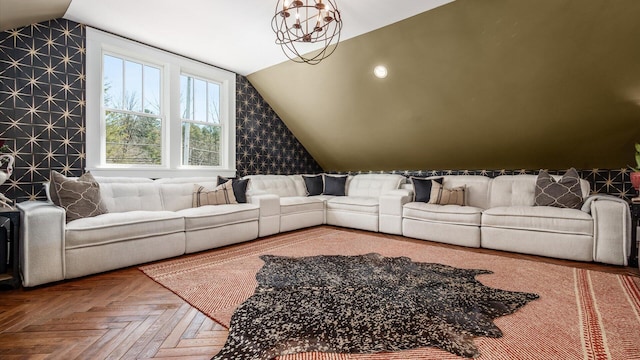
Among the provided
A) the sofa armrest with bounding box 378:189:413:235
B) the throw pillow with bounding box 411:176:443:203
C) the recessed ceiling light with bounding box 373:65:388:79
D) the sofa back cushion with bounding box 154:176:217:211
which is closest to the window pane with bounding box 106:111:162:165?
the sofa back cushion with bounding box 154:176:217:211

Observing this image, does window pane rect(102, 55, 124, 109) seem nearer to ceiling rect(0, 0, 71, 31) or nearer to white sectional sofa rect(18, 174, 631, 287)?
ceiling rect(0, 0, 71, 31)

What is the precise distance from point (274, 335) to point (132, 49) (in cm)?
392

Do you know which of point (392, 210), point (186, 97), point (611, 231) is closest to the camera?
point (611, 231)

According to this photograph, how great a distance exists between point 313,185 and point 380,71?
2229 mm

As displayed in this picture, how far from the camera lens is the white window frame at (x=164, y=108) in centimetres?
349

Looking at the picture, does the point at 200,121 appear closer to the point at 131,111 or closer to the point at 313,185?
the point at 131,111

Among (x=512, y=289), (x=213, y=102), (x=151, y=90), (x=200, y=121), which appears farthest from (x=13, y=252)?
(x=512, y=289)

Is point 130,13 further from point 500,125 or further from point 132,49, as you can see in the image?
point 500,125

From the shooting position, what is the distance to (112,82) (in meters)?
3.77

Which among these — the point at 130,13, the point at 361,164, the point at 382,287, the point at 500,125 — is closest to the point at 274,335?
the point at 382,287

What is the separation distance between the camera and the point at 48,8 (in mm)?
2881

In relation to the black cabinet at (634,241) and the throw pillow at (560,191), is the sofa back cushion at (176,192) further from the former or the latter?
the black cabinet at (634,241)

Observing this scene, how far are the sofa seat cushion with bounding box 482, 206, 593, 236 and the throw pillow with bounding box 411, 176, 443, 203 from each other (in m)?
0.86

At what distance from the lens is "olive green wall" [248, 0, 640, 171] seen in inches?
111
